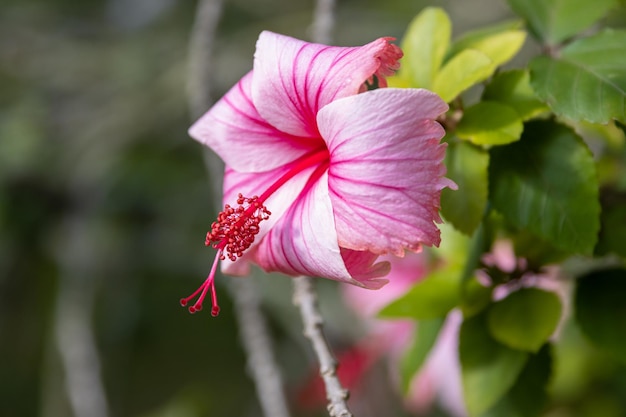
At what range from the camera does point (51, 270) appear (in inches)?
A: 85.1

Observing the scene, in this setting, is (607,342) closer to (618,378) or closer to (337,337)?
(618,378)

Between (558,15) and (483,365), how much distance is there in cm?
33

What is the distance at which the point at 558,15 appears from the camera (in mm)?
627

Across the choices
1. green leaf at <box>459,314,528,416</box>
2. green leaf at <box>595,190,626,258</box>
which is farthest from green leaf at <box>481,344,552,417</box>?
green leaf at <box>595,190,626,258</box>

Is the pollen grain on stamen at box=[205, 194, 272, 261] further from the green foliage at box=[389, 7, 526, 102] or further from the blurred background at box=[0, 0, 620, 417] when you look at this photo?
the blurred background at box=[0, 0, 620, 417]

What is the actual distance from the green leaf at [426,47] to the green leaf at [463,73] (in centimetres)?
3

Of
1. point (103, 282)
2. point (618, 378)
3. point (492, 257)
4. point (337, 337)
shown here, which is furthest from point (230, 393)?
point (492, 257)

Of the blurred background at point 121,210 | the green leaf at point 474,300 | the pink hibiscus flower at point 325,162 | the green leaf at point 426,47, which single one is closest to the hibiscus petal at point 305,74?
the pink hibiscus flower at point 325,162

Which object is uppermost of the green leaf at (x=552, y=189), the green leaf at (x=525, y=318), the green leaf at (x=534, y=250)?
the green leaf at (x=552, y=189)

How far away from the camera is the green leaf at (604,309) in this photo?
0.62 metres

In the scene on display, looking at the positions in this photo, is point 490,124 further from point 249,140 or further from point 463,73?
point 249,140

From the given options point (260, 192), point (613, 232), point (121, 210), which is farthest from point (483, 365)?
point (121, 210)

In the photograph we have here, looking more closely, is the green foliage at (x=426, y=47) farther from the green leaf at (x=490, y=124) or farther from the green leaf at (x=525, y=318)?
the green leaf at (x=525, y=318)

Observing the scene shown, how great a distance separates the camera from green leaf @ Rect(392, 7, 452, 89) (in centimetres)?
60
